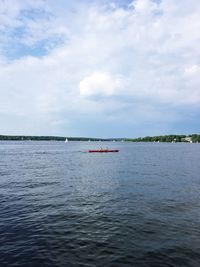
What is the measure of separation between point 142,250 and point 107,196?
49.2 ft

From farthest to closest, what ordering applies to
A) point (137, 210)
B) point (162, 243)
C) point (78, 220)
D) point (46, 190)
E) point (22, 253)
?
point (46, 190) → point (137, 210) → point (78, 220) → point (162, 243) → point (22, 253)

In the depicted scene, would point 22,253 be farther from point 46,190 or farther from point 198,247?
point 46,190

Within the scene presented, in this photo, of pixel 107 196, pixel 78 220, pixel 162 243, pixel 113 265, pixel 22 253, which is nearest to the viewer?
pixel 113 265

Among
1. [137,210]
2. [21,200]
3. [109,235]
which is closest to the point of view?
[109,235]

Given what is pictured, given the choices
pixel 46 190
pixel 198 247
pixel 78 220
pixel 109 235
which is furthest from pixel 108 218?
pixel 46 190

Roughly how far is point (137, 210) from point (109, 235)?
22.4 feet

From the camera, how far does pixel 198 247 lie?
54.7ft

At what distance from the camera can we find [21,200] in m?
28.8

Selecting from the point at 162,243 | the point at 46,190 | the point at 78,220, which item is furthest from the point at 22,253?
the point at 46,190

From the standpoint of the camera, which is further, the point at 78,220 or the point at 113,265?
the point at 78,220

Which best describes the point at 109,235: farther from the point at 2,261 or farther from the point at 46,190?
the point at 46,190

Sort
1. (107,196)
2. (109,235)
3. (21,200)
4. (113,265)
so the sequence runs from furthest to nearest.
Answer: (107,196)
(21,200)
(109,235)
(113,265)

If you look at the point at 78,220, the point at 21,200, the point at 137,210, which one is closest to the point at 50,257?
the point at 78,220

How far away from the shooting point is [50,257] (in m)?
15.4
